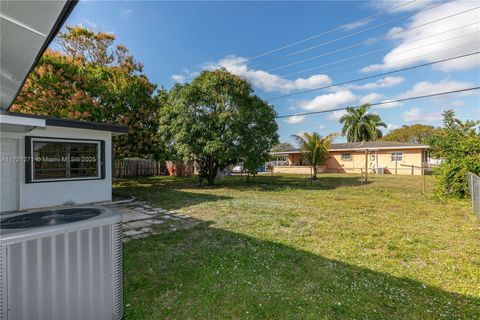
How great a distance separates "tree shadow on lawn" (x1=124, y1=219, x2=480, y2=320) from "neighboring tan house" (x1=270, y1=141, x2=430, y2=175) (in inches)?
682

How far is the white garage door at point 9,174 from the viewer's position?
6246mm

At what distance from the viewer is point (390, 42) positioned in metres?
11.4

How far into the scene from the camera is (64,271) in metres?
1.67

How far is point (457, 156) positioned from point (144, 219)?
444 inches

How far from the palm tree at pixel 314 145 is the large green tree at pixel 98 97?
9.94 meters

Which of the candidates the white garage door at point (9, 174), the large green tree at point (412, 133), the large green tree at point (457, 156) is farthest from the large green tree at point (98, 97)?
the large green tree at point (412, 133)

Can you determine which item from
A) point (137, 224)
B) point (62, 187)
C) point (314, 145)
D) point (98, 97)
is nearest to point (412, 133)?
point (314, 145)

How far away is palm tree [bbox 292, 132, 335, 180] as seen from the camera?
16.8 meters

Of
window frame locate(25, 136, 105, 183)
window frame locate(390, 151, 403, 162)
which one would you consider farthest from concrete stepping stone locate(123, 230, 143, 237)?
window frame locate(390, 151, 403, 162)

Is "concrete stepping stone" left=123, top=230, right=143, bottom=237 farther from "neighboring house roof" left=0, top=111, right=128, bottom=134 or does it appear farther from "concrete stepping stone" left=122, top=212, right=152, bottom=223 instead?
"neighboring house roof" left=0, top=111, right=128, bottom=134

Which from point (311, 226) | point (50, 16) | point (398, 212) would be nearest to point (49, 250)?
point (50, 16)

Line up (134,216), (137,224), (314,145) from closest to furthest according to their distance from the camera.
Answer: (137,224) < (134,216) < (314,145)

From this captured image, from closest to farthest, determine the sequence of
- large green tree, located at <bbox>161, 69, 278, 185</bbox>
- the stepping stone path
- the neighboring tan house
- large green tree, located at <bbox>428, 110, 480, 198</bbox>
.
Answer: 1. the stepping stone path
2. large green tree, located at <bbox>428, 110, 480, 198</bbox>
3. large green tree, located at <bbox>161, 69, 278, 185</bbox>
4. the neighboring tan house

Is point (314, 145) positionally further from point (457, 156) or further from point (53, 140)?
point (53, 140)
